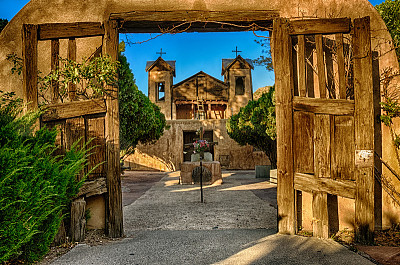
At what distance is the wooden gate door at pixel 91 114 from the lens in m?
4.18

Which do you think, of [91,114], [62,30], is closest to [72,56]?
[62,30]

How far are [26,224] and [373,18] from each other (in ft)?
17.6

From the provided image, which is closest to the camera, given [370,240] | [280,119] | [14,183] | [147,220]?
[14,183]

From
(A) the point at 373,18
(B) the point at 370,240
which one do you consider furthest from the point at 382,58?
(B) the point at 370,240

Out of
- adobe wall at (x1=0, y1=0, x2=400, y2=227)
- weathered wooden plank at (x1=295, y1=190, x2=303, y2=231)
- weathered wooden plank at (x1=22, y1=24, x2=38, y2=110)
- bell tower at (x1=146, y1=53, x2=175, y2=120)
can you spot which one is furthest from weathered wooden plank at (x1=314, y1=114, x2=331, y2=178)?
bell tower at (x1=146, y1=53, x2=175, y2=120)

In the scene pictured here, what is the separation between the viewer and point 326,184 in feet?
13.6

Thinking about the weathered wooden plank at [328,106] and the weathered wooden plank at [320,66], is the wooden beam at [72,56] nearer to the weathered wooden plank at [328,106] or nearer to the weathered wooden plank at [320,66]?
the weathered wooden plank at [328,106]

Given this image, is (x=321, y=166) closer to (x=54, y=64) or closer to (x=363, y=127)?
(x=363, y=127)

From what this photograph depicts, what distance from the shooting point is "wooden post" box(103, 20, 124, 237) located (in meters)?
4.30

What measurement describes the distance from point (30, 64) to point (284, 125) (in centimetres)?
367

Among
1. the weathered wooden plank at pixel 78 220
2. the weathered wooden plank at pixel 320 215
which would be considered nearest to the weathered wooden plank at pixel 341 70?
the weathered wooden plank at pixel 320 215

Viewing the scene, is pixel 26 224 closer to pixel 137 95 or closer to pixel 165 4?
pixel 165 4

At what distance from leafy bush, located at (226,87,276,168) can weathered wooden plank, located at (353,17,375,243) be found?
5.79 meters

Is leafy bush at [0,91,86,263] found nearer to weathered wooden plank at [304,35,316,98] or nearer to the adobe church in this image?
weathered wooden plank at [304,35,316,98]
